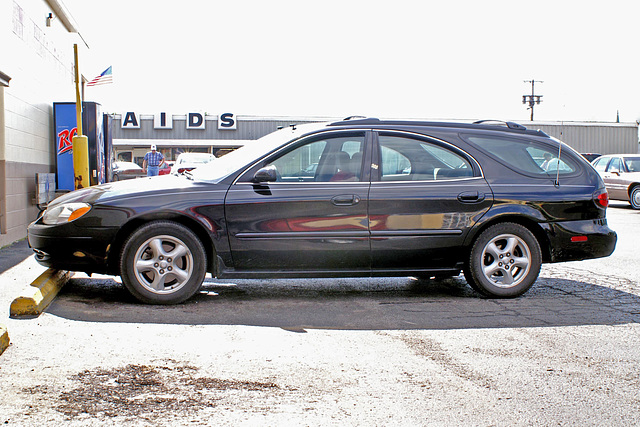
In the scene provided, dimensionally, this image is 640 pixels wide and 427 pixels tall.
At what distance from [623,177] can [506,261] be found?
15.4 m

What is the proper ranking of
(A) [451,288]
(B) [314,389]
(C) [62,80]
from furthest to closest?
1. (C) [62,80]
2. (A) [451,288]
3. (B) [314,389]

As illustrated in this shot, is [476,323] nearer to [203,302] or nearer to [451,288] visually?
[451,288]

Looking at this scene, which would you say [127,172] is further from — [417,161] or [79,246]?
[417,161]

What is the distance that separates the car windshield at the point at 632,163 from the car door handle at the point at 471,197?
15.7m

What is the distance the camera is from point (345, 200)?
19.0ft

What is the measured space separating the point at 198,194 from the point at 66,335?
1.67 metres

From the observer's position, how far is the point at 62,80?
1523cm

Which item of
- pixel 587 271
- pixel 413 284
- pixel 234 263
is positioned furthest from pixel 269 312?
pixel 587 271

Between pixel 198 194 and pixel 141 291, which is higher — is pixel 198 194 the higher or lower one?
the higher one

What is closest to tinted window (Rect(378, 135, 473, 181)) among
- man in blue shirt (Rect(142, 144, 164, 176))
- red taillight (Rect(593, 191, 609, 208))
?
A: red taillight (Rect(593, 191, 609, 208))

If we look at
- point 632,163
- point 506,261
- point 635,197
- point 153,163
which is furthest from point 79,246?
point 632,163

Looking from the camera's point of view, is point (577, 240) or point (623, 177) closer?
point (577, 240)

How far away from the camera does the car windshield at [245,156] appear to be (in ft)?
19.4

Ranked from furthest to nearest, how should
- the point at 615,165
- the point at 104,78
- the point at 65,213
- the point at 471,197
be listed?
the point at 615,165
the point at 104,78
the point at 471,197
the point at 65,213
